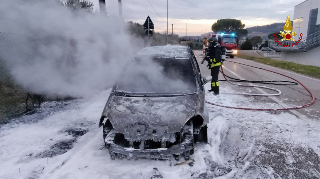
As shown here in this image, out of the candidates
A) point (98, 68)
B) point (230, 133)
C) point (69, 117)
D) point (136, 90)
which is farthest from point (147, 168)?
point (98, 68)

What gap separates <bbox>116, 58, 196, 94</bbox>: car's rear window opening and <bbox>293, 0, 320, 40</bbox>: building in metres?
32.5

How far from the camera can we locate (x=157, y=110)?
3689mm

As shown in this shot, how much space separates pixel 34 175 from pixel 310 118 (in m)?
5.86

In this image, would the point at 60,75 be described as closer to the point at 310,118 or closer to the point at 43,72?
the point at 43,72

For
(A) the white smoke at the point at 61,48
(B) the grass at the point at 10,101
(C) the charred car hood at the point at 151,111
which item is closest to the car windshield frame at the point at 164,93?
(C) the charred car hood at the point at 151,111

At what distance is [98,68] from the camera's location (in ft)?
26.6

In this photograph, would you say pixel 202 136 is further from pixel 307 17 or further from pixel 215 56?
pixel 307 17

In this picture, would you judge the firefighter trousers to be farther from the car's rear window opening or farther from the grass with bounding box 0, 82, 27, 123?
the grass with bounding box 0, 82, 27, 123

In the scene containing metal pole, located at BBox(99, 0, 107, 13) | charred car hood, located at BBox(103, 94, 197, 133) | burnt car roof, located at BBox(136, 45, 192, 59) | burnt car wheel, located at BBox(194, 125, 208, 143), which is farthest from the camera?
metal pole, located at BBox(99, 0, 107, 13)

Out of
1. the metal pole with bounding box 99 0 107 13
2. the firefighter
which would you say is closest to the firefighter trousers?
the firefighter

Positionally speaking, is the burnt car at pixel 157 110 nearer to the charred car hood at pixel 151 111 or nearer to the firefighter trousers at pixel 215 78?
the charred car hood at pixel 151 111

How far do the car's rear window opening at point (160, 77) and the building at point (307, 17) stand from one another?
32.5 meters

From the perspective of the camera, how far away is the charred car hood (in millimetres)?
3467

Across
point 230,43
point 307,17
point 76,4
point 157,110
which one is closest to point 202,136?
point 157,110
